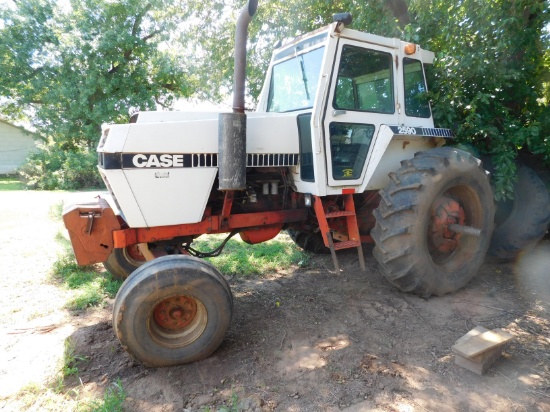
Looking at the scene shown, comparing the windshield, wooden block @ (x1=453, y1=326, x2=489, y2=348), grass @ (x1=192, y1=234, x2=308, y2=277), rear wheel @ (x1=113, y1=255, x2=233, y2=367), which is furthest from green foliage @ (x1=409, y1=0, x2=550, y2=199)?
rear wheel @ (x1=113, y1=255, x2=233, y2=367)

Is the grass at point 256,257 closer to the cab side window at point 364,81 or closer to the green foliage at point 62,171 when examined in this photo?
the cab side window at point 364,81

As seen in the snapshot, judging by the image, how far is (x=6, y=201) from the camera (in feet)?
34.0

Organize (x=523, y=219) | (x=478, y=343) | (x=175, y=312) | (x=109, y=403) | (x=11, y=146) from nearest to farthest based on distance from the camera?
(x=109, y=403) < (x=478, y=343) < (x=175, y=312) < (x=523, y=219) < (x=11, y=146)

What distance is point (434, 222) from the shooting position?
367 centimetres

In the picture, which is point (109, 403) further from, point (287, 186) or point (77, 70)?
point (77, 70)

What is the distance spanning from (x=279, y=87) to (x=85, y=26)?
52.1 ft

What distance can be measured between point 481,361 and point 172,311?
2144 millimetres

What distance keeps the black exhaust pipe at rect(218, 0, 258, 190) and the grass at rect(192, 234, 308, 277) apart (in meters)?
1.87

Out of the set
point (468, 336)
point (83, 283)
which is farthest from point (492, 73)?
point (83, 283)

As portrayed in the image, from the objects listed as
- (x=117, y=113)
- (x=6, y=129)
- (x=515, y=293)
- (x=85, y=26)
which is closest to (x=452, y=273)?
(x=515, y=293)

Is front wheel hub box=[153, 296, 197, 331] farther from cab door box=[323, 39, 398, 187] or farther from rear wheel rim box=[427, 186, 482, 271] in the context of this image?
rear wheel rim box=[427, 186, 482, 271]

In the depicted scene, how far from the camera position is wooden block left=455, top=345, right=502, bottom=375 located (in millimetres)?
2408

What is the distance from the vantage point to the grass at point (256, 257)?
4.52m

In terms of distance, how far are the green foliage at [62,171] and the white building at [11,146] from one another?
9.80 m
